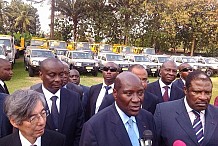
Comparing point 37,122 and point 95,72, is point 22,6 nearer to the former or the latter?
point 95,72

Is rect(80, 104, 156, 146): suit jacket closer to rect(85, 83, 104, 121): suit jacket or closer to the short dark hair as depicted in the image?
the short dark hair

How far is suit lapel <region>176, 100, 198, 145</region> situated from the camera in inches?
107

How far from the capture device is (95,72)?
19938 mm

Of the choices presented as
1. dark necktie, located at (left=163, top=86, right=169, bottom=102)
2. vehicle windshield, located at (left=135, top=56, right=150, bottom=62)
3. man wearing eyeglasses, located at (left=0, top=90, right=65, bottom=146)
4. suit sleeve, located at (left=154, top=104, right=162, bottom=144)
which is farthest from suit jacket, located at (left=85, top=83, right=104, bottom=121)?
vehicle windshield, located at (left=135, top=56, right=150, bottom=62)

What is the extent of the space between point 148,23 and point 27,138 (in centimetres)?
3525

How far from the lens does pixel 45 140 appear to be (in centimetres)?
246

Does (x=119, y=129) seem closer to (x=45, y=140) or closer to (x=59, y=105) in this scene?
(x=45, y=140)

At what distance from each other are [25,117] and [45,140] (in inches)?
13.1

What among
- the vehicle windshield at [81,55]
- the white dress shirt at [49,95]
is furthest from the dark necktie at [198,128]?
the vehicle windshield at [81,55]

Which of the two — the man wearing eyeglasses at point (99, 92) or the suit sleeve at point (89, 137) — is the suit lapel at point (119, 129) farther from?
the man wearing eyeglasses at point (99, 92)

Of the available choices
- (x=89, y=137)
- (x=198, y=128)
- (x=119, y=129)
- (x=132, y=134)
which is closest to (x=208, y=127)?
(x=198, y=128)

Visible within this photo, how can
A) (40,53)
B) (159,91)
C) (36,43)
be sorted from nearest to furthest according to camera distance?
(159,91) < (40,53) < (36,43)

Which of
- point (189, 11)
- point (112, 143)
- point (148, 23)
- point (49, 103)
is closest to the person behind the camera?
point (112, 143)

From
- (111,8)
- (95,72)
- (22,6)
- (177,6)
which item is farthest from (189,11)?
(22,6)
